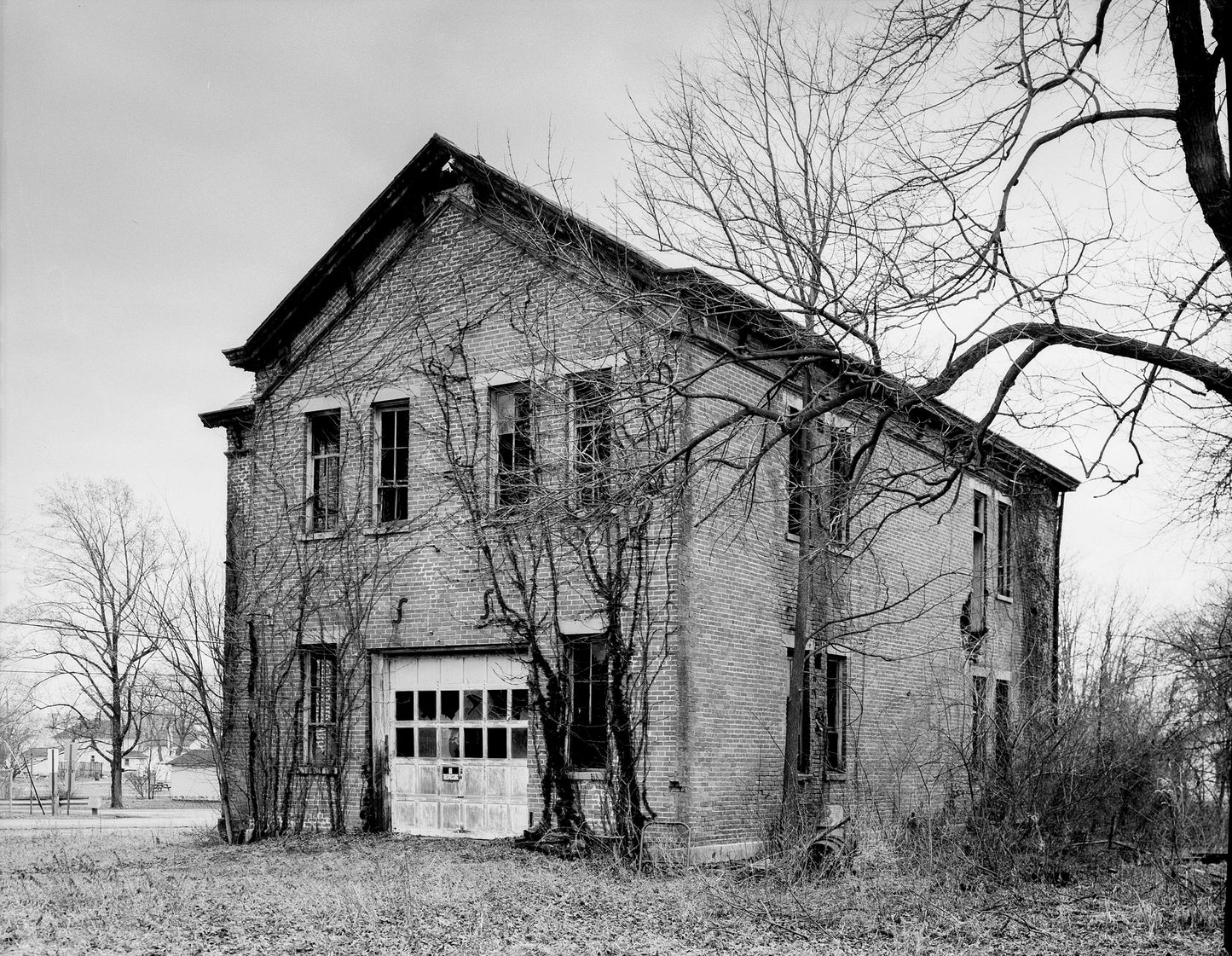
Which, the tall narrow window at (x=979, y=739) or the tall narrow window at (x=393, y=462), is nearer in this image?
the tall narrow window at (x=979, y=739)

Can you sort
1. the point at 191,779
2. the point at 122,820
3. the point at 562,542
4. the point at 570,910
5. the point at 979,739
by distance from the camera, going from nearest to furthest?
1. the point at 570,910
2. the point at 979,739
3. the point at 562,542
4. the point at 122,820
5. the point at 191,779

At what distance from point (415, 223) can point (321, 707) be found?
285 inches

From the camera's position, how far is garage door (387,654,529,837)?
1773 cm

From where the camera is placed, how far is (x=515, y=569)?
17406 millimetres

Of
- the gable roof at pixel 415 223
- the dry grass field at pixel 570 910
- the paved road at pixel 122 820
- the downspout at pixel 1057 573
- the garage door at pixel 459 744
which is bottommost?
the paved road at pixel 122 820

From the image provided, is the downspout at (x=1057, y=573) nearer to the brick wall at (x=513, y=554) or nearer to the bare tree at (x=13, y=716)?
the brick wall at (x=513, y=554)

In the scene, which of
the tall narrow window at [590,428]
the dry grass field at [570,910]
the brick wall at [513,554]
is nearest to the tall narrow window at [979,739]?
the brick wall at [513,554]

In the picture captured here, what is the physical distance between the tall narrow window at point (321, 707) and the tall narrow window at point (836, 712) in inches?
285

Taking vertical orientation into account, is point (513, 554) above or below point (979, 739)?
above

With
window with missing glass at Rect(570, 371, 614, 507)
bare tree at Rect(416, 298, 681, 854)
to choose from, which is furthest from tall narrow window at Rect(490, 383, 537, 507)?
window with missing glass at Rect(570, 371, 614, 507)

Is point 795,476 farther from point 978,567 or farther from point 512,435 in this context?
point 978,567

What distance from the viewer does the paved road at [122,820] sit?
90.6ft

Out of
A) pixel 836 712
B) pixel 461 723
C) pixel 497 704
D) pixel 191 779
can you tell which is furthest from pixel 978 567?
pixel 191 779

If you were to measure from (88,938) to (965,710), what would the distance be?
16.7 metres
